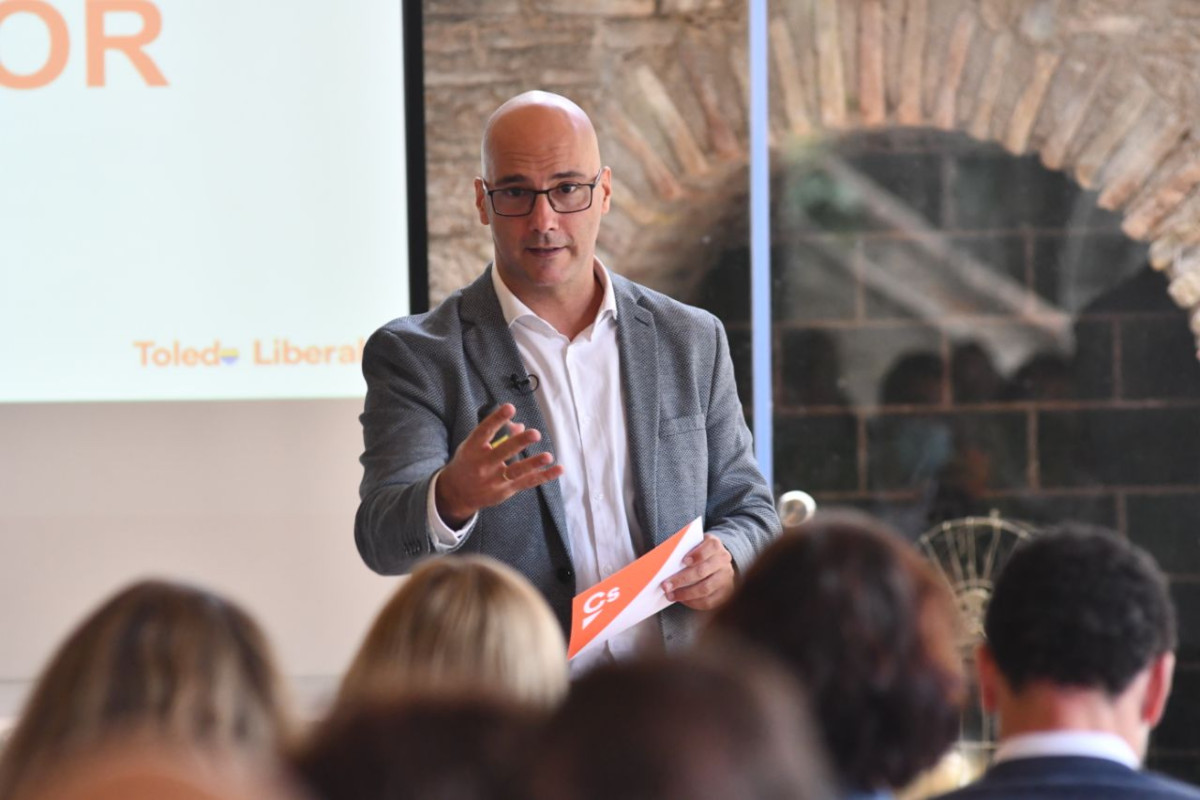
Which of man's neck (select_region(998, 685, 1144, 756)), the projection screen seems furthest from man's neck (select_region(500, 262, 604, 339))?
the projection screen

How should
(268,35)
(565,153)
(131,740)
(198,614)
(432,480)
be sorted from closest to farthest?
(131,740) → (198,614) → (432,480) → (565,153) → (268,35)

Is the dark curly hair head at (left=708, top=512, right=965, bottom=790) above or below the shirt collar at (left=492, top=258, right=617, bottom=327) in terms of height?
below

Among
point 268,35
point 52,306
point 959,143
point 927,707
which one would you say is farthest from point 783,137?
point 927,707

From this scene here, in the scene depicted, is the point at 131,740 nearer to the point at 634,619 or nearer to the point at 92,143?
the point at 634,619

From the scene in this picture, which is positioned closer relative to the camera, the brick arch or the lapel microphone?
the lapel microphone

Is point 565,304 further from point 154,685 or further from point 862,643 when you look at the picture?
point 154,685

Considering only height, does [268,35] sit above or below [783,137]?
above

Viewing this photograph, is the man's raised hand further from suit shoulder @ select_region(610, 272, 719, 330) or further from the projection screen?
the projection screen

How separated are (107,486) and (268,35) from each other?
123 centimetres

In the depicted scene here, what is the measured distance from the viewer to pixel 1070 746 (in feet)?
4.48

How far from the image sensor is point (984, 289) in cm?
392

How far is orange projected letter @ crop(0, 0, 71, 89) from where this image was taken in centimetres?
372

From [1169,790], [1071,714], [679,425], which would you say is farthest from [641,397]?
[1169,790]

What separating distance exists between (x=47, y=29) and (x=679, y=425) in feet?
7.42
